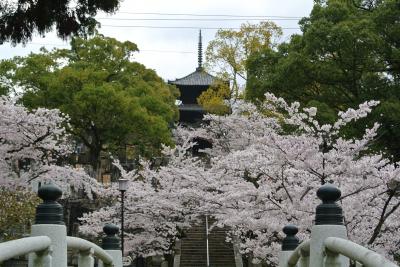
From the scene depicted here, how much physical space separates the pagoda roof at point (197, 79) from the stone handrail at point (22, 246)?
44.2m

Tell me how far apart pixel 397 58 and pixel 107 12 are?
11.3m

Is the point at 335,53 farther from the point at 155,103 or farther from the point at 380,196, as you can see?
the point at 155,103

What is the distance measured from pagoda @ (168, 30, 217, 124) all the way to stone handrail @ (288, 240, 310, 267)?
1554 inches

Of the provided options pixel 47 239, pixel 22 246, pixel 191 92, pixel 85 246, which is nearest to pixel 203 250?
pixel 85 246

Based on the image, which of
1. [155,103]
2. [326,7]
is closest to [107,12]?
[326,7]

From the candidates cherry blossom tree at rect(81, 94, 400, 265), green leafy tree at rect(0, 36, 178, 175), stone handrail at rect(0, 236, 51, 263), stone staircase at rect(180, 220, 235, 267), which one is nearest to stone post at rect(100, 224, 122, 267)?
stone handrail at rect(0, 236, 51, 263)

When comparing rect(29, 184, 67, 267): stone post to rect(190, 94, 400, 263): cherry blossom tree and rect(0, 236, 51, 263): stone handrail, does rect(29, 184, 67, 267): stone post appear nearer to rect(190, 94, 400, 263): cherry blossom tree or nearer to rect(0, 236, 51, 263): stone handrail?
rect(0, 236, 51, 263): stone handrail

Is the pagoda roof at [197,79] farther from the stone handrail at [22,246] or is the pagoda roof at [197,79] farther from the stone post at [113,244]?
the stone handrail at [22,246]

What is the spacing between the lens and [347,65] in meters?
17.2

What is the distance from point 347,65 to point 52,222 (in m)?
14.4

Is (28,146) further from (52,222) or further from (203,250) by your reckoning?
(52,222)

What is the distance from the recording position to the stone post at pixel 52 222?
3.79 meters

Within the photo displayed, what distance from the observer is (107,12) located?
7.50 meters

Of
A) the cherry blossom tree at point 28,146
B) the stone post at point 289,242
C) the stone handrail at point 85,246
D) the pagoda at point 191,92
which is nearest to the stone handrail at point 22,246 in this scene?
the stone handrail at point 85,246
